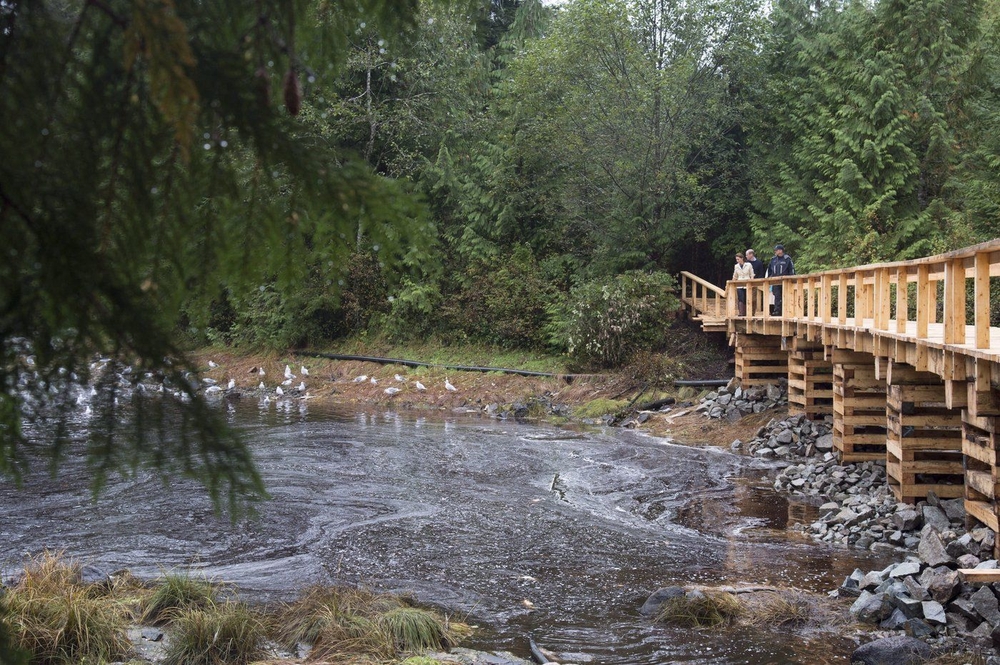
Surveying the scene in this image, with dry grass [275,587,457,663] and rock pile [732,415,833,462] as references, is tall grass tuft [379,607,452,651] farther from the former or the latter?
rock pile [732,415,833,462]

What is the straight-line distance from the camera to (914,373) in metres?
11.2

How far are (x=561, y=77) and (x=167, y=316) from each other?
81.0ft

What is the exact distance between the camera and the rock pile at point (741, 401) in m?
18.7

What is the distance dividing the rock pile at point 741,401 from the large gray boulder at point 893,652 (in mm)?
12007

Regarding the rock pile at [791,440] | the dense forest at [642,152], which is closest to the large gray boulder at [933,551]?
the rock pile at [791,440]

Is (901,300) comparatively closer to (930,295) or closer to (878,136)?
(930,295)

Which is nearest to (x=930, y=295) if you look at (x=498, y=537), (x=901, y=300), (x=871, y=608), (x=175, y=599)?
(x=901, y=300)

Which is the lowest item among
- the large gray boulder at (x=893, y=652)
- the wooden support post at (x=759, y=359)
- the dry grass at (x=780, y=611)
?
the dry grass at (x=780, y=611)

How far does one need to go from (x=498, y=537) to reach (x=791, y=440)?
7.73 m

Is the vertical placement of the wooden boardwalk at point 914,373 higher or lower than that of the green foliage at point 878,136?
lower

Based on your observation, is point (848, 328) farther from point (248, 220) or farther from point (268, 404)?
point (268, 404)

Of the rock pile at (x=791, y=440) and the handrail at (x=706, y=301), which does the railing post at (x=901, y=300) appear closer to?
the rock pile at (x=791, y=440)

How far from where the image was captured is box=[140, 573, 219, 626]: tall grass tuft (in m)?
7.12

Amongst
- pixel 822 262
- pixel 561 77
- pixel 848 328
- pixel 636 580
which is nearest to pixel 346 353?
pixel 561 77
